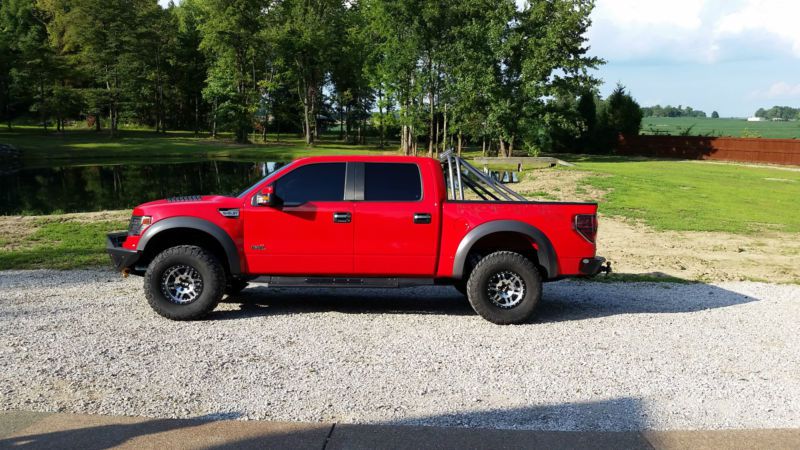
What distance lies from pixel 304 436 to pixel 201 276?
3.25m

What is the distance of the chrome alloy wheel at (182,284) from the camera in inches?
274

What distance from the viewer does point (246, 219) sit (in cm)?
701

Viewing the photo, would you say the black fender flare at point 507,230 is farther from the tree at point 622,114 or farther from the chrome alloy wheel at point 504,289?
the tree at point 622,114

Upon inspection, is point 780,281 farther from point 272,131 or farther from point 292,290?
point 272,131

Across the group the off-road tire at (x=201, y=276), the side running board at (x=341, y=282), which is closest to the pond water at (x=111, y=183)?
the off-road tire at (x=201, y=276)

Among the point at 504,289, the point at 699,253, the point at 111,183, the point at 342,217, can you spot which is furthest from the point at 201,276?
the point at 111,183

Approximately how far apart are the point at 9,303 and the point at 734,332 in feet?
27.2

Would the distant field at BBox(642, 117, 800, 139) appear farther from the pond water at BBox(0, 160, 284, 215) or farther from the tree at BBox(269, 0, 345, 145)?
the pond water at BBox(0, 160, 284, 215)

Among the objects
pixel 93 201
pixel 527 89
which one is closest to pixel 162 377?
pixel 93 201

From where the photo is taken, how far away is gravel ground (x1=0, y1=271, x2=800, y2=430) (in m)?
4.71

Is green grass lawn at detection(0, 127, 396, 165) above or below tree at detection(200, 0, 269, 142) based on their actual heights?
below

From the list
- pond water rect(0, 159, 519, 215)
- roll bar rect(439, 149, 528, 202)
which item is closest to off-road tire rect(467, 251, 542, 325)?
roll bar rect(439, 149, 528, 202)

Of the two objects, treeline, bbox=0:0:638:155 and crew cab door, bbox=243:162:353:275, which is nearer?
crew cab door, bbox=243:162:353:275

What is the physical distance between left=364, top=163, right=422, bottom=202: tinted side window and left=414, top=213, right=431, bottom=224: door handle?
0.68ft
